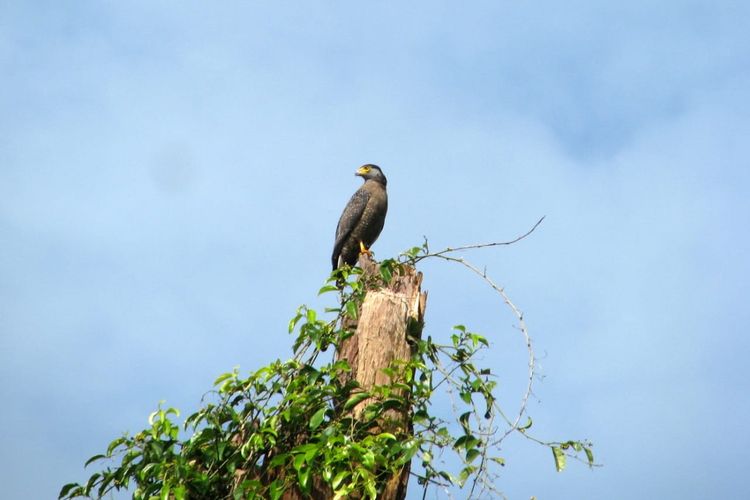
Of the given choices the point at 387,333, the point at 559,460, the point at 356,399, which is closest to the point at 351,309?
the point at 387,333

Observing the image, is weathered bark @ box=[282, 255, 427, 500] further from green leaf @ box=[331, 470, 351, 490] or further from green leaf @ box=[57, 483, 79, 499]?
green leaf @ box=[57, 483, 79, 499]

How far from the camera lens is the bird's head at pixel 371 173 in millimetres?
9508

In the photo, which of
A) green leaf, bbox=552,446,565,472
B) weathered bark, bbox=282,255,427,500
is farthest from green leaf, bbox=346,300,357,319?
green leaf, bbox=552,446,565,472

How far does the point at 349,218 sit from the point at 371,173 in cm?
99

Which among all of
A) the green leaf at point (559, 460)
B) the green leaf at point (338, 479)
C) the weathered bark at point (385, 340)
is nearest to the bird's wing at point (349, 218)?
the weathered bark at point (385, 340)

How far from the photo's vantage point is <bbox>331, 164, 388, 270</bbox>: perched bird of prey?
8.86 meters

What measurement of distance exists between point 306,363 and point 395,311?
0.56 meters

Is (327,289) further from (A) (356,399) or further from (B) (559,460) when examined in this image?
(B) (559,460)

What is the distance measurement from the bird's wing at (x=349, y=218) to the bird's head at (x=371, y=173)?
1.39 ft

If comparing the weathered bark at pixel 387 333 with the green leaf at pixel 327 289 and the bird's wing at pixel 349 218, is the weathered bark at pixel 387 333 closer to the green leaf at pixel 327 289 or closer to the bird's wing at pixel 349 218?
the green leaf at pixel 327 289

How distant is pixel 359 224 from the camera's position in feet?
29.0

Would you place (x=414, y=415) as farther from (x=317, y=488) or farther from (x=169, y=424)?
(x=169, y=424)

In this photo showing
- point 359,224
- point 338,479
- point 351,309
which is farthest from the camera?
point 359,224

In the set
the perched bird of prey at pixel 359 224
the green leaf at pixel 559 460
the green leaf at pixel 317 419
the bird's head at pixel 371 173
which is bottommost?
the green leaf at pixel 317 419
